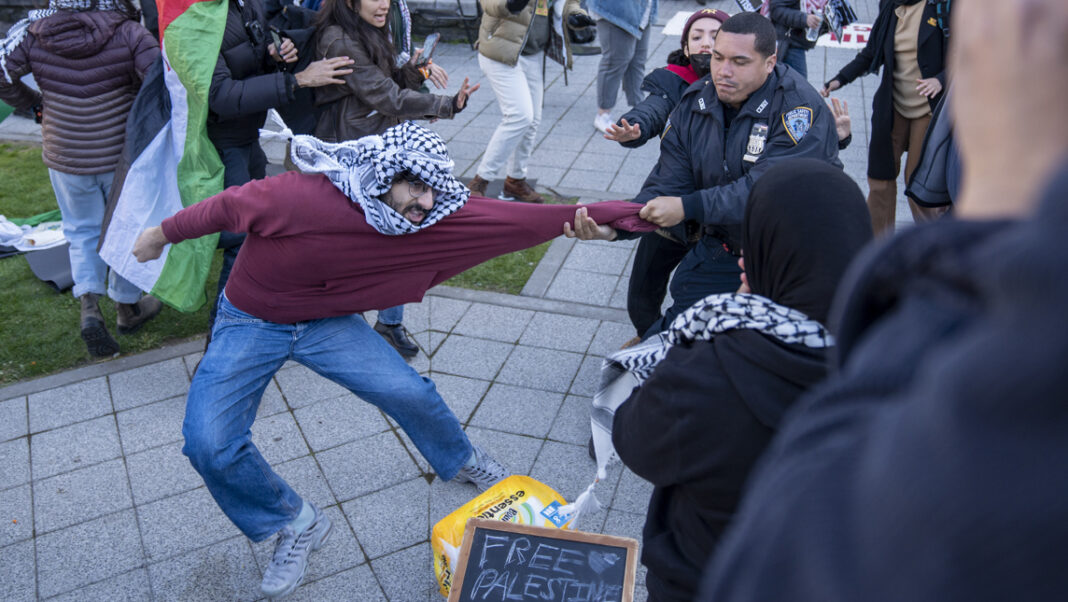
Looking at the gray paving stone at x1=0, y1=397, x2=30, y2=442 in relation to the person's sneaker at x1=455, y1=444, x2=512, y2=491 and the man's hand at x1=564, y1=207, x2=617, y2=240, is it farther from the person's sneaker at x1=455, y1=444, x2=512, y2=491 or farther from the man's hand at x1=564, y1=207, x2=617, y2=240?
the man's hand at x1=564, y1=207, x2=617, y2=240

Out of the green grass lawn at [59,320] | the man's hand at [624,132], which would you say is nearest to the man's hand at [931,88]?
the man's hand at [624,132]

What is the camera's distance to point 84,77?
432 centimetres

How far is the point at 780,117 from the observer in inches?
136

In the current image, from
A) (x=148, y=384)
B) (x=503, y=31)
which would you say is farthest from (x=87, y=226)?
(x=503, y=31)

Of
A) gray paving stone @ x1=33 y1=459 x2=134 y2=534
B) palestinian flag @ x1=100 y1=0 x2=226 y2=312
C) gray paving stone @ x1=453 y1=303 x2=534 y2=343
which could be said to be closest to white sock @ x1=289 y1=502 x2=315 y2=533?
gray paving stone @ x1=33 y1=459 x2=134 y2=534

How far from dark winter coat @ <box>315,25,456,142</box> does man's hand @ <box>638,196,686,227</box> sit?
5.93ft

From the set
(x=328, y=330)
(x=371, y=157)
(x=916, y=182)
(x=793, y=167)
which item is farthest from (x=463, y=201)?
(x=916, y=182)

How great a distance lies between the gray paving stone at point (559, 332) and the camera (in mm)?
4785

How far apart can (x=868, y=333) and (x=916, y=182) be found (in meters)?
3.80

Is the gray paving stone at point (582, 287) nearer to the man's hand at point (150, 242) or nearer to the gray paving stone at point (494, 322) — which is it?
the gray paving stone at point (494, 322)

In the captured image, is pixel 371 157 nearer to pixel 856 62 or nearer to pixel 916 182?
pixel 916 182

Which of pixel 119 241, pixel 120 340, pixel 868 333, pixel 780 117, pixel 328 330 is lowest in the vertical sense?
pixel 120 340

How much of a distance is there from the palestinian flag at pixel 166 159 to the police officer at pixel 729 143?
230cm

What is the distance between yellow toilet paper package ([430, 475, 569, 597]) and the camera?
3.03m
